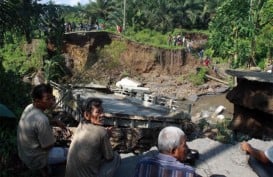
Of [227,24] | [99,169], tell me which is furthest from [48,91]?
[227,24]

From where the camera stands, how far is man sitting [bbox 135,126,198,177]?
3729 millimetres

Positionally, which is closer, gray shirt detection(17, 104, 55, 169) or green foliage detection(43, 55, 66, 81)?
gray shirt detection(17, 104, 55, 169)

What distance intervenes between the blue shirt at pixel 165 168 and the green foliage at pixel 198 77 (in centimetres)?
3760

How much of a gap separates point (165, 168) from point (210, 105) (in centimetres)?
3117

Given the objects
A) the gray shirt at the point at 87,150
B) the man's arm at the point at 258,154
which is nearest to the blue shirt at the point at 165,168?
the gray shirt at the point at 87,150

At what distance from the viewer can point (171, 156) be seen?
3770mm

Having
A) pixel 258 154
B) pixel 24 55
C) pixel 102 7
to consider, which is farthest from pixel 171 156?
pixel 102 7

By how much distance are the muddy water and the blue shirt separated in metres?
26.9

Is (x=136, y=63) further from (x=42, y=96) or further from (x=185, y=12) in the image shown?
(x=42, y=96)

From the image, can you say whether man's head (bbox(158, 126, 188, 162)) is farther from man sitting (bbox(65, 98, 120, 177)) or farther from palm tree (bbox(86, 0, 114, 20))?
palm tree (bbox(86, 0, 114, 20))

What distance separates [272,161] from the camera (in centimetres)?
489

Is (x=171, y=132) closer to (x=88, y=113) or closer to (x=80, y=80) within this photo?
(x=88, y=113)

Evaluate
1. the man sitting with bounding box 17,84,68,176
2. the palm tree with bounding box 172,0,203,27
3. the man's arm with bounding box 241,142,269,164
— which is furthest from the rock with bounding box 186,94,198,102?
the man sitting with bounding box 17,84,68,176

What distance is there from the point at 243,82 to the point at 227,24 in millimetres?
21249
